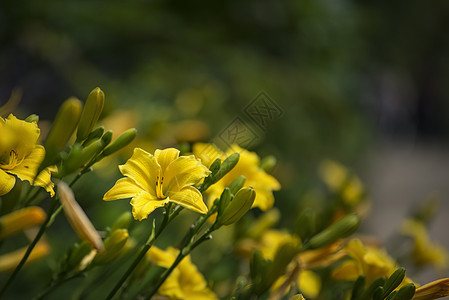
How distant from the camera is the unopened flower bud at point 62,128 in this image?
58 cm

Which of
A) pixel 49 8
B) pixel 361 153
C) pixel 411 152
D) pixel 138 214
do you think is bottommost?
pixel 411 152

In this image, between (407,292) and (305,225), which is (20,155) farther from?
(407,292)

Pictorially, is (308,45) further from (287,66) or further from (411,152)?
(411,152)

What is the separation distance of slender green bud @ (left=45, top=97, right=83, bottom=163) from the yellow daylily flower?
0.08m

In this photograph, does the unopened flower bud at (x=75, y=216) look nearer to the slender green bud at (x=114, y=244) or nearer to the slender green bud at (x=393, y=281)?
the slender green bud at (x=114, y=244)

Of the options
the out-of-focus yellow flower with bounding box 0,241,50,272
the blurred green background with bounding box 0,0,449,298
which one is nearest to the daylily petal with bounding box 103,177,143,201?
the out-of-focus yellow flower with bounding box 0,241,50,272

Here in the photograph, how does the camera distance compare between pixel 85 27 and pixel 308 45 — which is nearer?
pixel 85 27

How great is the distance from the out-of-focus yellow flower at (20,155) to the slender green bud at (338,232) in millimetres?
424

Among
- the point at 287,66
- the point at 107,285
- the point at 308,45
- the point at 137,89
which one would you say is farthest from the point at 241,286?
the point at 308,45

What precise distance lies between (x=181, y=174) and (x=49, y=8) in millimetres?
1684

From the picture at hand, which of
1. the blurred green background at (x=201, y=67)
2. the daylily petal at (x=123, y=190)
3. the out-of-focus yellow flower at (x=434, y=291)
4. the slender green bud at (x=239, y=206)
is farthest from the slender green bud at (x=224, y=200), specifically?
the blurred green background at (x=201, y=67)

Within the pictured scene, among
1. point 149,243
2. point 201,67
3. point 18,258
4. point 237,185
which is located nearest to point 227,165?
point 237,185

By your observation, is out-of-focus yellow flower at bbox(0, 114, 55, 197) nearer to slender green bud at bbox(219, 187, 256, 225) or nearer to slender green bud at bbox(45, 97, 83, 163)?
slender green bud at bbox(45, 97, 83, 163)

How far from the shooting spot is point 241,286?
71 centimetres
